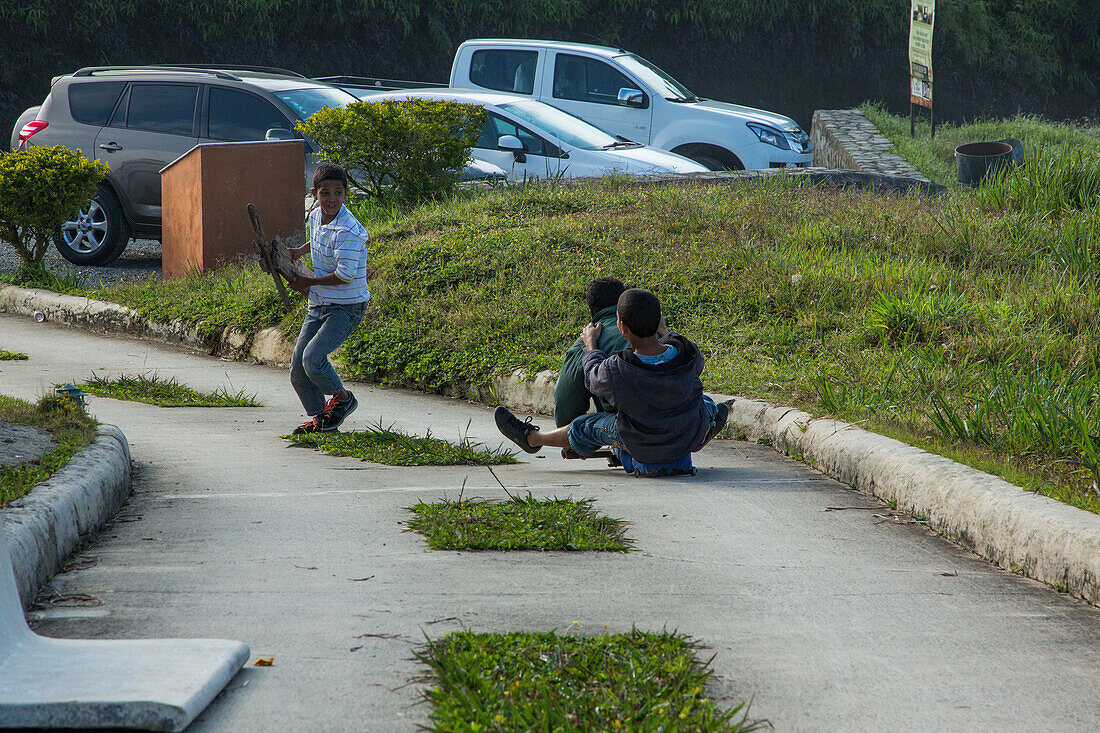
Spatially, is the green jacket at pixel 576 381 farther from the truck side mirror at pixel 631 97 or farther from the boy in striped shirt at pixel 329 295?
the truck side mirror at pixel 631 97

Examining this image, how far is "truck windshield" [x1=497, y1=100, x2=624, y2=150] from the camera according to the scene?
12344mm

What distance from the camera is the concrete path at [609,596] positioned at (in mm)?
2721

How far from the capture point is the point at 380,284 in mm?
8727

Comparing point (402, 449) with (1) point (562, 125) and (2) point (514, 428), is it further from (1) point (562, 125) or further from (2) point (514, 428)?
(1) point (562, 125)

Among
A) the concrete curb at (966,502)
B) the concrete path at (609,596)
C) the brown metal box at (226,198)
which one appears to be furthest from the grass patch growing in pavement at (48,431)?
the brown metal box at (226,198)

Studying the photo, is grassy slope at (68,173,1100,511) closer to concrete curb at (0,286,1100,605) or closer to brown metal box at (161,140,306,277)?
concrete curb at (0,286,1100,605)

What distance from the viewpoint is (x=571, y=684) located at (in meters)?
2.68

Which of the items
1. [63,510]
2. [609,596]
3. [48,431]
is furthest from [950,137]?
[63,510]

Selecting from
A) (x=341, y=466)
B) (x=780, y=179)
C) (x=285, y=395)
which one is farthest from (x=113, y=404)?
(x=780, y=179)

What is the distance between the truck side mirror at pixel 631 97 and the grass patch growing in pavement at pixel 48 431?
10113 mm

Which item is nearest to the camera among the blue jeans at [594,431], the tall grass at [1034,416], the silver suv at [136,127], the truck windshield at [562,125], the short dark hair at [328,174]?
the tall grass at [1034,416]

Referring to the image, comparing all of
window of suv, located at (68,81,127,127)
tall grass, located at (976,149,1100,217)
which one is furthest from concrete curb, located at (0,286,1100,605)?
window of suv, located at (68,81,127,127)

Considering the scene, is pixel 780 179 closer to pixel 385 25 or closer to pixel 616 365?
pixel 616 365

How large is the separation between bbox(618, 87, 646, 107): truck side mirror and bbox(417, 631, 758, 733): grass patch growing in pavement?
12.0m
